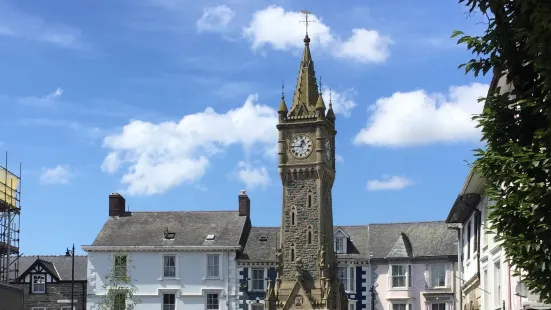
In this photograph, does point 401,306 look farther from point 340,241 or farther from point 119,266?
point 119,266

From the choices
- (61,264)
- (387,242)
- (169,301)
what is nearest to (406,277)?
(387,242)

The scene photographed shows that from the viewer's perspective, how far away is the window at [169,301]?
66.6 meters

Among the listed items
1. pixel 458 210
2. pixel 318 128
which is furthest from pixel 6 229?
pixel 318 128

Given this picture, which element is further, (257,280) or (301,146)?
(301,146)

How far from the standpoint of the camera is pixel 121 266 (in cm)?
6400

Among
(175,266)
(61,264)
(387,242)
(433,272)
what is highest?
(387,242)

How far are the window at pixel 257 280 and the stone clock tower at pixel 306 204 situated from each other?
2.90 m

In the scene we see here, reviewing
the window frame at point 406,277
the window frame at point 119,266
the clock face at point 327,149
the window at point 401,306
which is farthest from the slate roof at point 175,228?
the window at point 401,306

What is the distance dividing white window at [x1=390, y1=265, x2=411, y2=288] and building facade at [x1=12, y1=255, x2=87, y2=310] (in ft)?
73.2

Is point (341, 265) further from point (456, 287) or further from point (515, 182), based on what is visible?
point (515, 182)

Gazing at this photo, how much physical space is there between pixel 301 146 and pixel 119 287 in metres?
16.4

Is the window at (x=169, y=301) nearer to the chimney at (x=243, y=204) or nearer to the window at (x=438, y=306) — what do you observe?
the chimney at (x=243, y=204)

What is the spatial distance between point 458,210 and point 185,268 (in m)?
33.9

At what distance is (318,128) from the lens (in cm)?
6694
